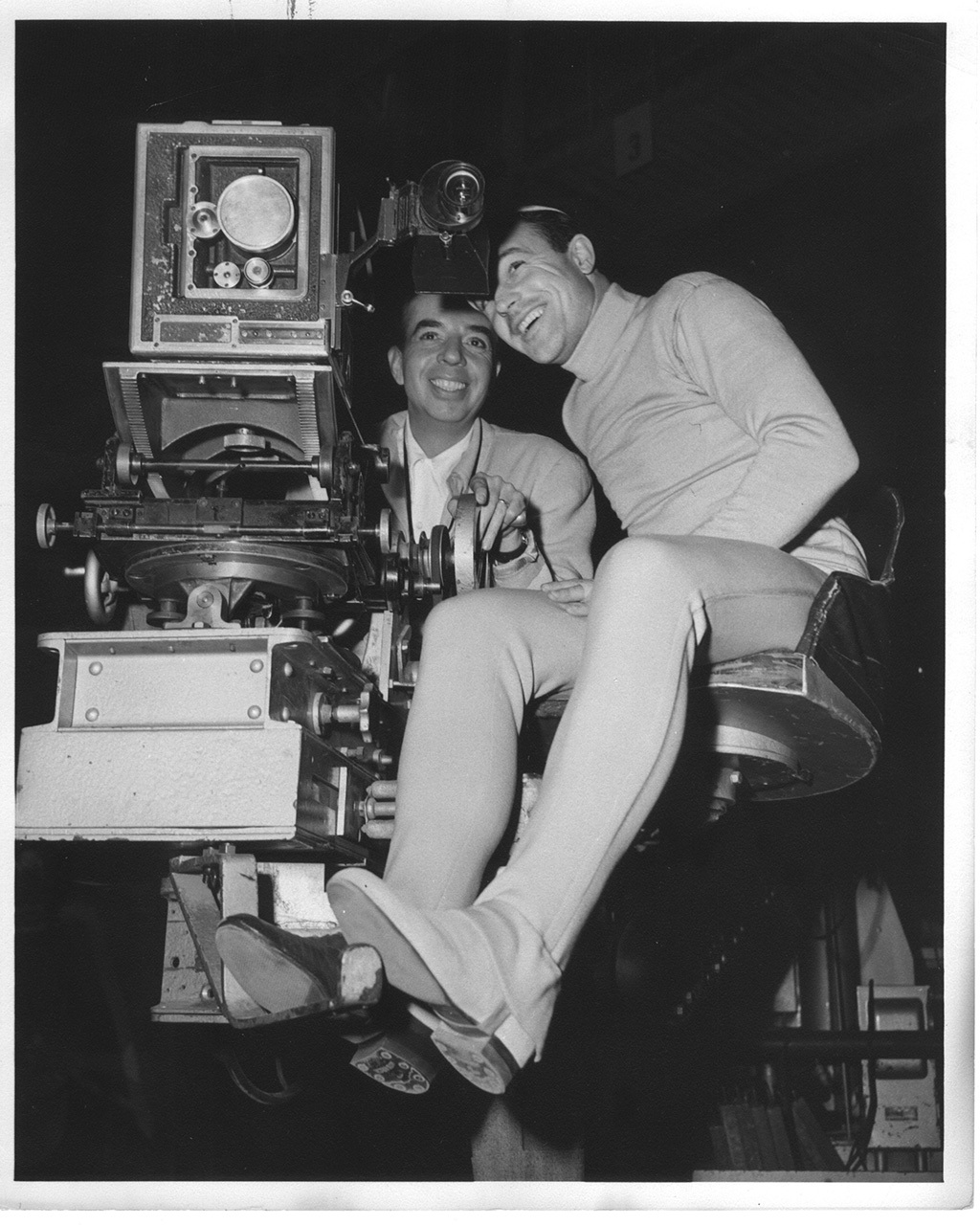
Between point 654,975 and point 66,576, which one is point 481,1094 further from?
point 66,576

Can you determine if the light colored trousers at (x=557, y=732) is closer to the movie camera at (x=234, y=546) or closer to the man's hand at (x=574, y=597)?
the man's hand at (x=574, y=597)

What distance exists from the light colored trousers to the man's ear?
79cm

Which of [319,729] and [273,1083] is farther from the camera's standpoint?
[273,1083]

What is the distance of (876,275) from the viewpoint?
3816 mm

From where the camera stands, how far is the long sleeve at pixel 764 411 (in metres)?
1.67

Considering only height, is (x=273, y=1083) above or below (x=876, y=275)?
below

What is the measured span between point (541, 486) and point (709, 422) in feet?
1.97

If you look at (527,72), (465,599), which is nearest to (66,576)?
(465,599)

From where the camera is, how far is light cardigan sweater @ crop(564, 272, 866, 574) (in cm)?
168

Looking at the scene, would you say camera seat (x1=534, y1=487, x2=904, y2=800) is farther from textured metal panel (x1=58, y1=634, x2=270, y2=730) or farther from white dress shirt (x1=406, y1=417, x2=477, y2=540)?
white dress shirt (x1=406, y1=417, x2=477, y2=540)

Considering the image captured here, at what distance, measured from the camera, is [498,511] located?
206 centimetres

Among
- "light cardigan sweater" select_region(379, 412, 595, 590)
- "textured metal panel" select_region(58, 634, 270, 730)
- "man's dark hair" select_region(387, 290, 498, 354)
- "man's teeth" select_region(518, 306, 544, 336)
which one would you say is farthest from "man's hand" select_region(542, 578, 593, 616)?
"man's dark hair" select_region(387, 290, 498, 354)

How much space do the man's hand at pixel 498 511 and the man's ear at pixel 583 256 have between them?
451mm

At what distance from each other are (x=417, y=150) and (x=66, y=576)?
5.92 ft
